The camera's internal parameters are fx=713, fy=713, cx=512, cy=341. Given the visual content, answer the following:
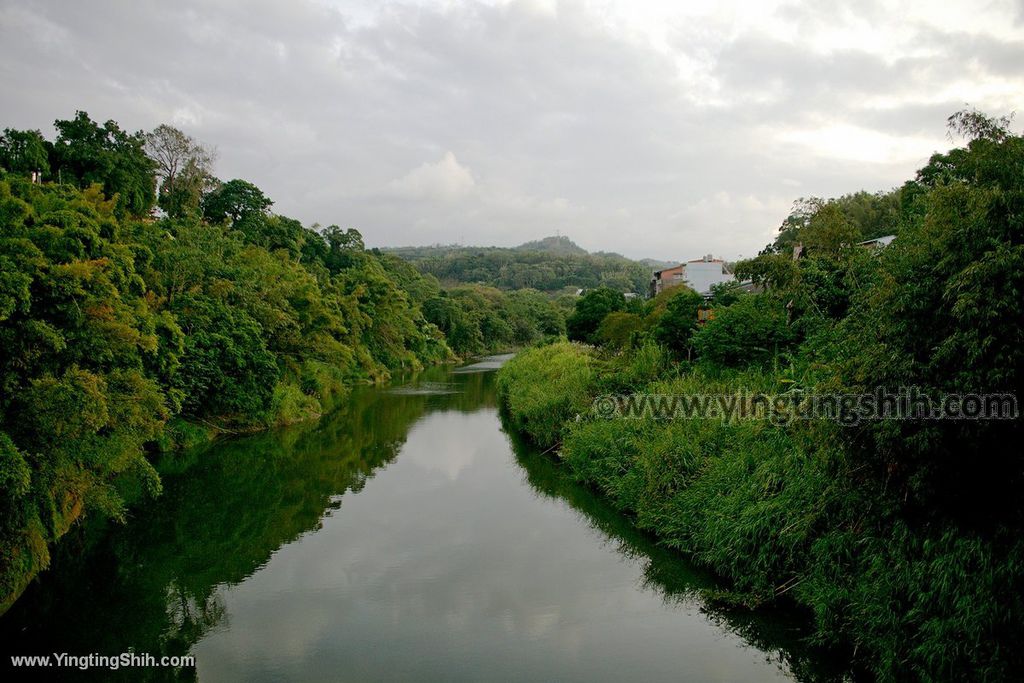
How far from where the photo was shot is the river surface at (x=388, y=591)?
8.04 metres

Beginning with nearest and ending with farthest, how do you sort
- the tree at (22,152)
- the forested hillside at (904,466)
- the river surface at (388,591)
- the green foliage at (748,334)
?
the forested hillside at (904,466)
the river surface at (388,591)
the green foliage at (748,334)
the tree at (22,152)

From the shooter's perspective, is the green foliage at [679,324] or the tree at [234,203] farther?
the tree at [234,203]

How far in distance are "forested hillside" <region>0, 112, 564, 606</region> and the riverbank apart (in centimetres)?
842

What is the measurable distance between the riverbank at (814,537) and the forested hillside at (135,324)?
Answer: 842cm

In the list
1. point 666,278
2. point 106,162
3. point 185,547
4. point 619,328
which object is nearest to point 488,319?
point 666,278

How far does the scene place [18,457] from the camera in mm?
7949

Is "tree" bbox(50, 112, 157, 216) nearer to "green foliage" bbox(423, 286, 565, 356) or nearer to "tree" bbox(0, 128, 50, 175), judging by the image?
"tree" bbox(0, 128, 50, 175)

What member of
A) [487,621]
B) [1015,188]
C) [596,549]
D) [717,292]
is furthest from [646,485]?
[717,292]

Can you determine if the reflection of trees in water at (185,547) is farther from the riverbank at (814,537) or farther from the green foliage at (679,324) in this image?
the green foliage at (679,324)

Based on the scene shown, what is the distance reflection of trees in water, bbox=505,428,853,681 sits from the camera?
783 centimetres

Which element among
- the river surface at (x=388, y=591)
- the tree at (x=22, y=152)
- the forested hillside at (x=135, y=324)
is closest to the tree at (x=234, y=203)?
the forested hillside at (x=135, y=324)

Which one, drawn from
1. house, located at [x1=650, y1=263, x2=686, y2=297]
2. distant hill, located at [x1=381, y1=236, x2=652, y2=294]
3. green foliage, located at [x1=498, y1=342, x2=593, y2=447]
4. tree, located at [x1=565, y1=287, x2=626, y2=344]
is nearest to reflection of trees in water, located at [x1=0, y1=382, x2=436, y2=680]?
green foliage, located at [x1=498, y1=342, x2=593, y2=447]

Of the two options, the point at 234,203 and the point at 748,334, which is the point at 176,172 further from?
the point at 748,334

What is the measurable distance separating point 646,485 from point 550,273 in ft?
342
